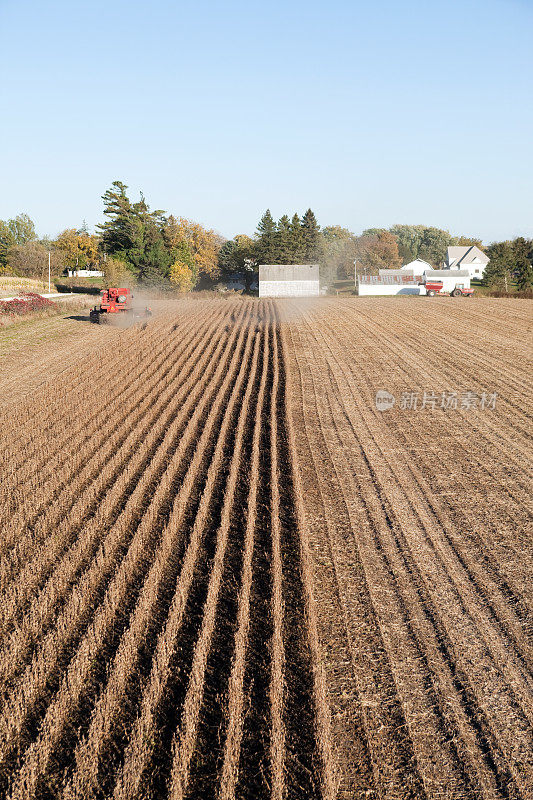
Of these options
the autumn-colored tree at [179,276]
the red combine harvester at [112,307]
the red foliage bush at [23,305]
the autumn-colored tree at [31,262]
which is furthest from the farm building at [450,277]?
the red combine harvester at [112,307]

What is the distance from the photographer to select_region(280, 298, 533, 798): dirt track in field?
6820mm

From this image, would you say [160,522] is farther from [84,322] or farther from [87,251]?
[87,251]

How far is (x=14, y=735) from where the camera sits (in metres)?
6.74

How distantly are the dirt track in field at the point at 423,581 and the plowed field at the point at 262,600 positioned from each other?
0.11 feet

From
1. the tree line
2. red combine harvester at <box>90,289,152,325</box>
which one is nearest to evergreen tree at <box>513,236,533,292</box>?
the tree line

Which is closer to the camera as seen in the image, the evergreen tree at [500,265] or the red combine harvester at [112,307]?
the red combine harvester at [112,307]

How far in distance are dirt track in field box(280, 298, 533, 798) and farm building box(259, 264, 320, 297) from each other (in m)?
45.4

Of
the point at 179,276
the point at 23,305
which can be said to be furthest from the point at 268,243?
the point at 23,305

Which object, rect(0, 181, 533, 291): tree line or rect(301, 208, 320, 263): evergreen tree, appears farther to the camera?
rect(301, 208, 320, 263): evergreen tree

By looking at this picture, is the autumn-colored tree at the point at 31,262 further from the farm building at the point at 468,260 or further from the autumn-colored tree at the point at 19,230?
the farm building at the point at 468,260

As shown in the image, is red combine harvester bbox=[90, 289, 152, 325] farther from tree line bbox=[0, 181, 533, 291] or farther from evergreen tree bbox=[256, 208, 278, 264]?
evergreen tree bbox=[256, 208, 278, 264]

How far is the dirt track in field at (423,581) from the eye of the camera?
269 inches

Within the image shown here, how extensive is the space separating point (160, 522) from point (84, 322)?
2933 centimetres

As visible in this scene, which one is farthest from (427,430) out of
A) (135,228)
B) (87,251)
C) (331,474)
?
(87,251)
